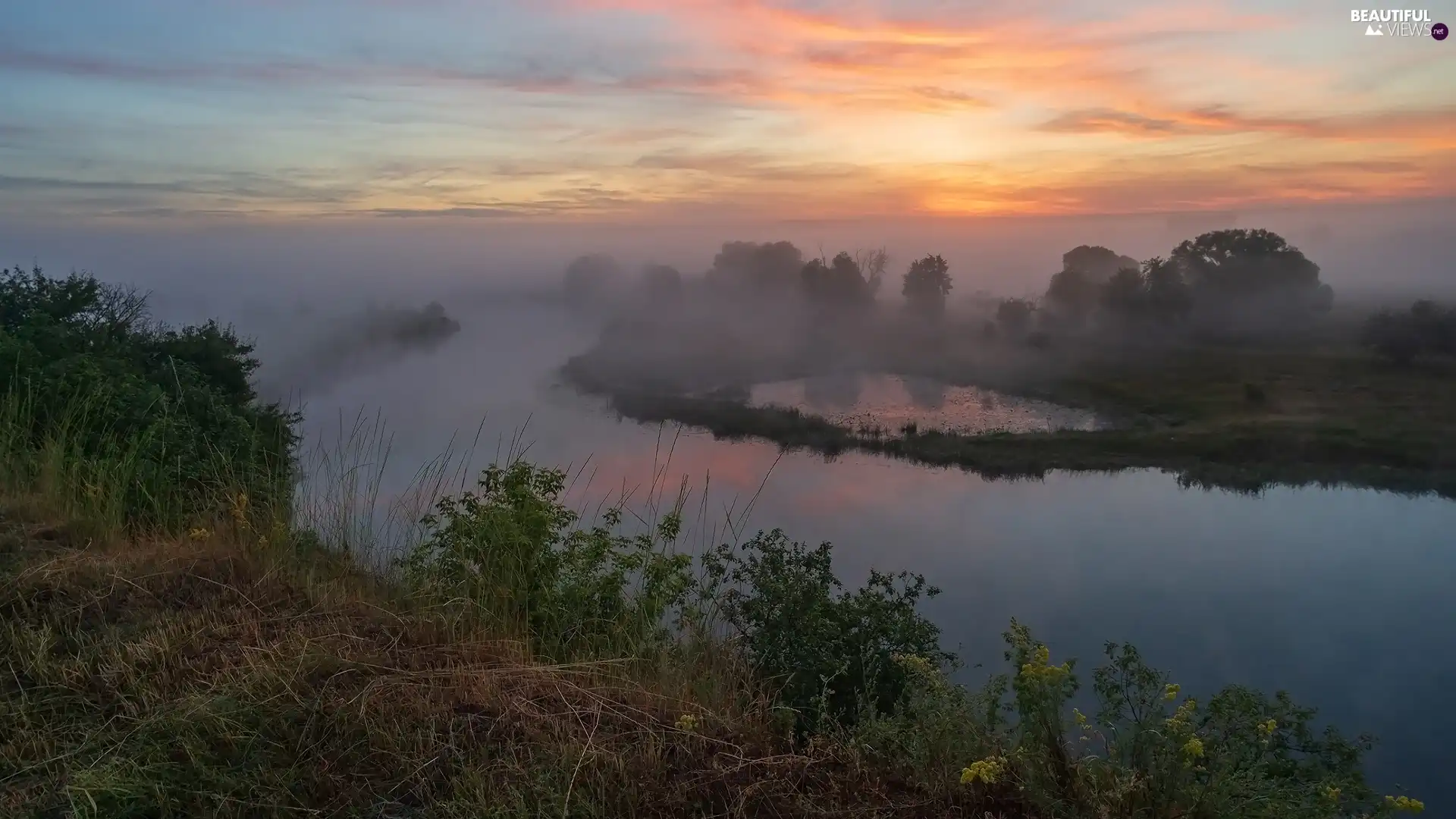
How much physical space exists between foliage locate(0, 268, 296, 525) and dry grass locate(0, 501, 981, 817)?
69.9 inches

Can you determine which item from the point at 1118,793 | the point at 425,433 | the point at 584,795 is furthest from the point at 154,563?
the point at 425,433

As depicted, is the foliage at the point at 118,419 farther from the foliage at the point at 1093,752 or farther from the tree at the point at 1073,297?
the tree at the point at 1073,297

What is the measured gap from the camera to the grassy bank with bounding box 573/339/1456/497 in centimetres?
2295

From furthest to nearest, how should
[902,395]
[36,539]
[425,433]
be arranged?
1. [902,395]
2. [425,433]
3. [36,539]

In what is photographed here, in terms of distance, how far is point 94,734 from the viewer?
2.66m

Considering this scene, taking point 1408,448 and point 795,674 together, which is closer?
point 795,674

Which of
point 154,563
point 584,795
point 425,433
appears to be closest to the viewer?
point 584,795

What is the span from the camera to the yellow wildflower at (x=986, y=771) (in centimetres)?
245

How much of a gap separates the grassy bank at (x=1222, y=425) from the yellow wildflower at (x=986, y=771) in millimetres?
18789

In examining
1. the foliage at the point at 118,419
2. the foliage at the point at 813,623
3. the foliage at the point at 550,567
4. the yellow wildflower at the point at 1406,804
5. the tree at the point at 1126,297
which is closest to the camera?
the yellow wildflower at the point at 1406,804

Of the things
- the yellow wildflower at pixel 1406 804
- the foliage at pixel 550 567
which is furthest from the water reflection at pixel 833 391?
the yellow wildflower at pixel 1406 804

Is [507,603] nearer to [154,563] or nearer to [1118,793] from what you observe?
[154,563]

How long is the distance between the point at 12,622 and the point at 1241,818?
4.40 meters

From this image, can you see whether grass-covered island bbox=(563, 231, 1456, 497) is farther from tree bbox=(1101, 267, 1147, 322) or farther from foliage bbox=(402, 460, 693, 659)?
foliage bbox=(402, 460, 693, 659)
